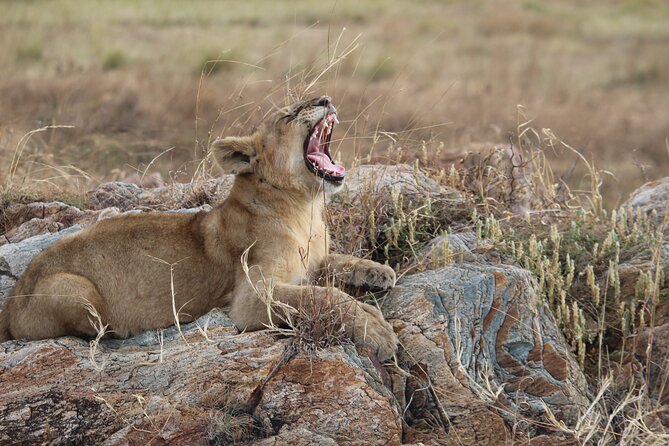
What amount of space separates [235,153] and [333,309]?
156cm

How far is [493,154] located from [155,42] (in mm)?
17091

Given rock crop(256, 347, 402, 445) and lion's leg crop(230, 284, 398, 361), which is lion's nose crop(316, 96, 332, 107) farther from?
rock crop(256, 347, 402, 445)

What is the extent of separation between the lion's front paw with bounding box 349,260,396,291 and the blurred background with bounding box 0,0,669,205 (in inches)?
77.2

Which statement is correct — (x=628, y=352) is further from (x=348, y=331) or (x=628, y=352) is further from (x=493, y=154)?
(x=493, y=154)

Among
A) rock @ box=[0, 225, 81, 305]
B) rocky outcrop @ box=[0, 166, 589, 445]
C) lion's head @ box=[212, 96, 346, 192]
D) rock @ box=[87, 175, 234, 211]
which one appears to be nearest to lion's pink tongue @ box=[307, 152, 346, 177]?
lion's head @ box=[212, 96, 346, 192]

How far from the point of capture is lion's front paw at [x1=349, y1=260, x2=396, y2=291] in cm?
559

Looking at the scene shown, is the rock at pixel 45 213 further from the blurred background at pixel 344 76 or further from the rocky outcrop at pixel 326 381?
the rocky outcrop at pixel 326 381

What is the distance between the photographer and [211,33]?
25.4 m

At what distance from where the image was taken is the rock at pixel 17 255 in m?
6.27

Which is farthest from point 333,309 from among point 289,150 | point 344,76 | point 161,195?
point 344,76

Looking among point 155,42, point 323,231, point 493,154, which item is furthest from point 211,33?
point 323,231

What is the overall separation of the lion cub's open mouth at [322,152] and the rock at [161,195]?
1.31 m

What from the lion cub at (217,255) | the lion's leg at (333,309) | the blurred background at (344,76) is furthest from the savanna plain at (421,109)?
the lion's leg at (333,309)

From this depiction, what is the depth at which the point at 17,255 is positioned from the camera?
638 cm
